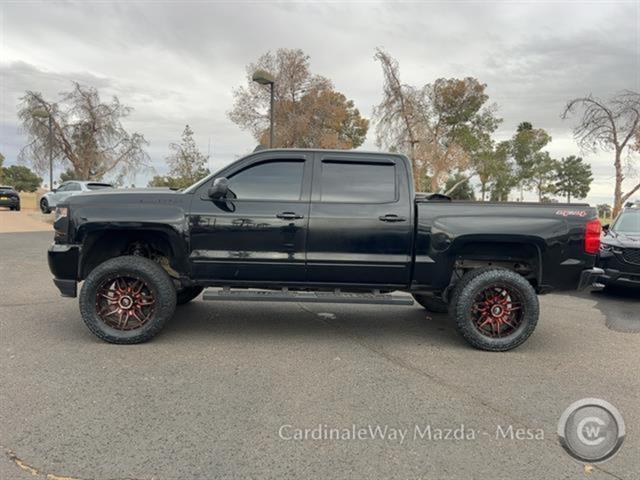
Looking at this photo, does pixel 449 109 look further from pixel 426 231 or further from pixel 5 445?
pixel 5 445

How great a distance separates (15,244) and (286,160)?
10.7m

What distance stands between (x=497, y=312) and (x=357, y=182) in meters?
1.95

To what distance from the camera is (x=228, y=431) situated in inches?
119

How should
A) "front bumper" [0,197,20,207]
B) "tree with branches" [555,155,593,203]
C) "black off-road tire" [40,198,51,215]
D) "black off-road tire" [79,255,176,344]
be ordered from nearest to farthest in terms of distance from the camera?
"black off-road tire" [79,255,176,344] → "black off-road tire" [40,198,51,215] → "front bumper" [0,197,20,207] → "tree with branches" [555,155,593,203]

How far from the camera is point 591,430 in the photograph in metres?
3.28

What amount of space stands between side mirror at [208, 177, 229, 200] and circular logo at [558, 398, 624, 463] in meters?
3.37

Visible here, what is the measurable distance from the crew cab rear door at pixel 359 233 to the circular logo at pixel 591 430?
1.89m

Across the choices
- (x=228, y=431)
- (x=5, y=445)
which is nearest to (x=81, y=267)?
(x=5, y=445)

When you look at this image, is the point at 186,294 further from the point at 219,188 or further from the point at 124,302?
the point at 219,188

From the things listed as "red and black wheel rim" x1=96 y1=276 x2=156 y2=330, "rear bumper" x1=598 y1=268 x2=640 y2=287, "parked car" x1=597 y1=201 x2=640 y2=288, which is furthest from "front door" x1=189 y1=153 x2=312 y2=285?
"rear bumper" x1=598 y1=268 x2=640 y2=287

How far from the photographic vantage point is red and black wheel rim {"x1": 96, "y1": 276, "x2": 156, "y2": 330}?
4.70 meters

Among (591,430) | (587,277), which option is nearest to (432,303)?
(587,277)

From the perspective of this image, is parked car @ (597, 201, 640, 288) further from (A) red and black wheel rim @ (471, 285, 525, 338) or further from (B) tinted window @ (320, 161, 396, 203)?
(B) tinted window @ (320, 161, 396, 203)

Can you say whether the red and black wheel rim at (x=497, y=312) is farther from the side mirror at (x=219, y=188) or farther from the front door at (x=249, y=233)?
the side mirror at (x=219, y=188)
